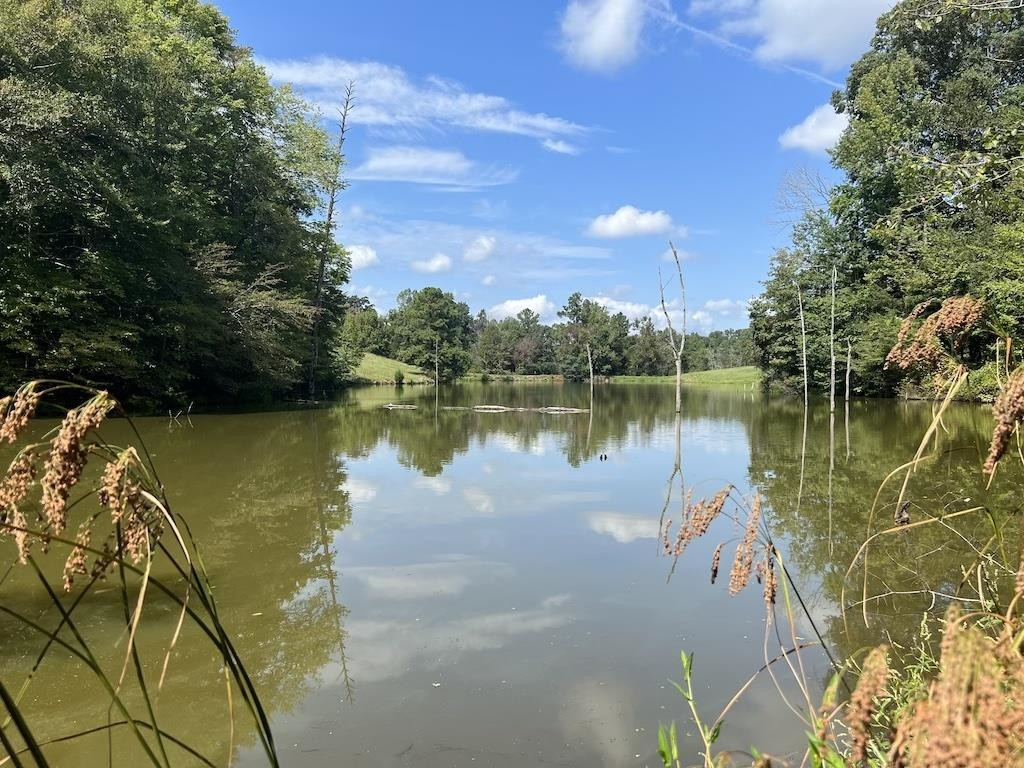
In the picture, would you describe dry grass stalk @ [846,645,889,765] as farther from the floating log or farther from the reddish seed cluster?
the floating log

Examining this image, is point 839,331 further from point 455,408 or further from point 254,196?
point 254,196

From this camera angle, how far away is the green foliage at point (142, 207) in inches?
567

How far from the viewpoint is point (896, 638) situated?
4.31 meters

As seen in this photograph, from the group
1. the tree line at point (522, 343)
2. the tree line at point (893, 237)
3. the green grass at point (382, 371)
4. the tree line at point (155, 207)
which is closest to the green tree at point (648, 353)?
the tree line at point (522, 343)

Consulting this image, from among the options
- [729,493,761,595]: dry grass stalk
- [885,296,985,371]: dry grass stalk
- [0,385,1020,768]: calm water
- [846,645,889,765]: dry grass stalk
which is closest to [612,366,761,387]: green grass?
[0,385,1020,768]: calm water

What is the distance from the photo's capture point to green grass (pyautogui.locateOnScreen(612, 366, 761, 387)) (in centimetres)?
6053

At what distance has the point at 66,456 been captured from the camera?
0.91 meters

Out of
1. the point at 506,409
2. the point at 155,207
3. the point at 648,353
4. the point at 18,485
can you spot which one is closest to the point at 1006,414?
the point at 18,485

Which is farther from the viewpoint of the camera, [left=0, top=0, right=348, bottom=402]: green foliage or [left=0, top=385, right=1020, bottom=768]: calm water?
[left=0, top=0, right=348, bottom=402]: green foliage

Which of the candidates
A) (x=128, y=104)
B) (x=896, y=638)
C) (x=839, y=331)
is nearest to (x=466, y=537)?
(x=896, y=638)

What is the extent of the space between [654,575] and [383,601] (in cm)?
235

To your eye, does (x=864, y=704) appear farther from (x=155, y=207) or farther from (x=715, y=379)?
(x=715, y=379)

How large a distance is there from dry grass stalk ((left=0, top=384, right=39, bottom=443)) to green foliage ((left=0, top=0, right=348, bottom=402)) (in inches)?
423

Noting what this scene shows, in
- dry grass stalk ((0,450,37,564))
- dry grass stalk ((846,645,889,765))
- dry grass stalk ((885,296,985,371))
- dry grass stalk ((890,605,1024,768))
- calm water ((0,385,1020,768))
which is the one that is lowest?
calm water ((0,385,1020,768))
